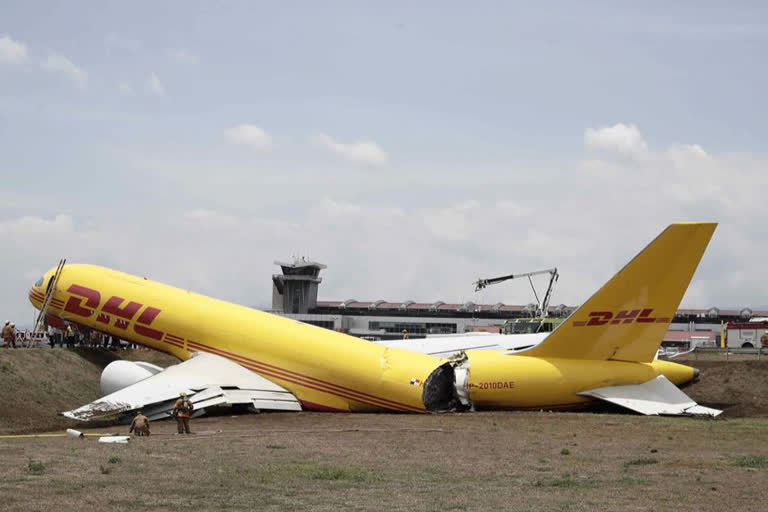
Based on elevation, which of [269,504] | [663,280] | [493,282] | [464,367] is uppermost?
[493,282]

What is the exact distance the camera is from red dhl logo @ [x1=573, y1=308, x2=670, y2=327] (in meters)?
32.4

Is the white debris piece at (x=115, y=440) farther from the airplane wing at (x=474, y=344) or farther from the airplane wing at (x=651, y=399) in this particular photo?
the airplane wing at (x=474, y=344)

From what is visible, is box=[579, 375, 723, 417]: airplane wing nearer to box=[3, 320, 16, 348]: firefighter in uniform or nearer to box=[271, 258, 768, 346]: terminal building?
box=[3, 320, 16, 348]: firefighter in uniform

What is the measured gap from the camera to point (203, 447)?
23109 mm

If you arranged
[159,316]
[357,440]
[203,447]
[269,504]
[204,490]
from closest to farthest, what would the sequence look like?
[269,504] → [204,490] → [203,447] → [357,440] → [159,316]

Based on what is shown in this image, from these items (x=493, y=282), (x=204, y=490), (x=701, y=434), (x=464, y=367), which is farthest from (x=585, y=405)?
(x=493, y=282)

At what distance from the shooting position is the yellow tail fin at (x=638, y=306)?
104ft

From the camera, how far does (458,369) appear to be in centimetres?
3341

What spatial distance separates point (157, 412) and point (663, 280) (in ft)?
56.7

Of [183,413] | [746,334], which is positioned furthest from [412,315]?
[183,413]

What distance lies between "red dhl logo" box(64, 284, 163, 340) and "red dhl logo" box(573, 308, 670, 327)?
17.7 meters

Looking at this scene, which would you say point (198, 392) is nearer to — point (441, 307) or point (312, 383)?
point (312, 383)

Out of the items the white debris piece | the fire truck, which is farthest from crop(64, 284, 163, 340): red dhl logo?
the fire truck

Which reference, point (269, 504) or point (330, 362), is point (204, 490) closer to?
point (269, 504)
